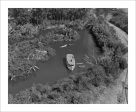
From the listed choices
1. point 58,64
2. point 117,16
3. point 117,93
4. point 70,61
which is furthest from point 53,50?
point 117,16

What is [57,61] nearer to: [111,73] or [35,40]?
[35,40]

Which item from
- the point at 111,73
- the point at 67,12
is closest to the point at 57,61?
the point at 111,73

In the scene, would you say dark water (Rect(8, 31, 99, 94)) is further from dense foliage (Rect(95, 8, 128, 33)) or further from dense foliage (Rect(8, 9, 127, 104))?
dense foliage (Rect(95, 8, 128, 33))

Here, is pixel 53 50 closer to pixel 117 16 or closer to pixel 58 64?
pixel 58 64

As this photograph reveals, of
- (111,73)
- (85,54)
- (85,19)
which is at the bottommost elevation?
(111,73)

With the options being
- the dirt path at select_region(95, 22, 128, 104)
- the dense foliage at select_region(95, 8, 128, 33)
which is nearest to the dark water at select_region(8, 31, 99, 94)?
the dirt path at select_region(95, 22, 128, 104)
